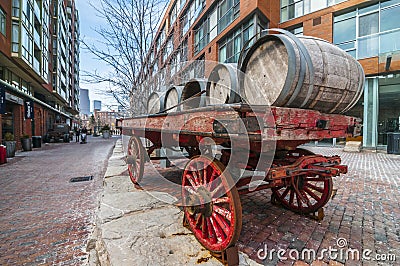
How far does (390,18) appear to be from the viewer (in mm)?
10422

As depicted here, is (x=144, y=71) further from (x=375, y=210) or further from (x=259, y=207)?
(x=375, y=210)

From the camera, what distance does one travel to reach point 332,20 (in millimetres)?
11984

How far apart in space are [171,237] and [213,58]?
15991 millimetres

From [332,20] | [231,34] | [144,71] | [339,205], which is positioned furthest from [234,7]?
[339,205]

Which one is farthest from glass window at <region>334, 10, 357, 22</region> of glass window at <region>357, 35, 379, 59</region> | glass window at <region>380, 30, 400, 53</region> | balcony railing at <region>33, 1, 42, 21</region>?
balcony railing at <region>33, 1, 42, 21</region>

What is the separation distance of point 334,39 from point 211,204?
13968 millimetres

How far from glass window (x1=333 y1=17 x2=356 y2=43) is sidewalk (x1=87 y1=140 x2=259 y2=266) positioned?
44.1 ft

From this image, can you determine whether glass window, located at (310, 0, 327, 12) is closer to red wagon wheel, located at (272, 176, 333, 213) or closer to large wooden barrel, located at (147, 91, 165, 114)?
large wooden barrel, located at (147, 91, 165, 114)

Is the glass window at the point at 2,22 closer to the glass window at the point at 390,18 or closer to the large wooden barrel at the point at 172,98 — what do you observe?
the large wooden barrel at the point at 172,98

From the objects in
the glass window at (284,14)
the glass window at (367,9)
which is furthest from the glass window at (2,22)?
the glass window at (367,9)

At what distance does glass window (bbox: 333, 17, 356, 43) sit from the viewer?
37.7 feet

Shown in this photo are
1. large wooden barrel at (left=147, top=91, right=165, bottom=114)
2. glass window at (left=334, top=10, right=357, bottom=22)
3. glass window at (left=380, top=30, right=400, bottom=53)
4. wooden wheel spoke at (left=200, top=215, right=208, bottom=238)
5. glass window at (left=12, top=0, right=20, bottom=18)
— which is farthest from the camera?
glass window at (left=12, top=0, right=20, bottom=18)

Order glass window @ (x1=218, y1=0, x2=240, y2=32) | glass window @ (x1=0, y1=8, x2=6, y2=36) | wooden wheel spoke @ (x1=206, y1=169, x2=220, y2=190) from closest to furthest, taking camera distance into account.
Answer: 1. wooden wheel spoke @ (x1=206, y1=169, x2=220, y2=190)
2. glass window @ (x1=0, y1=8, x2=6, y2=36)
3. glass window @ (x1=218, y1=0, x2=240, y2=32)

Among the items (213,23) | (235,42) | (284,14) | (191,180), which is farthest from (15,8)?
(191,180)
